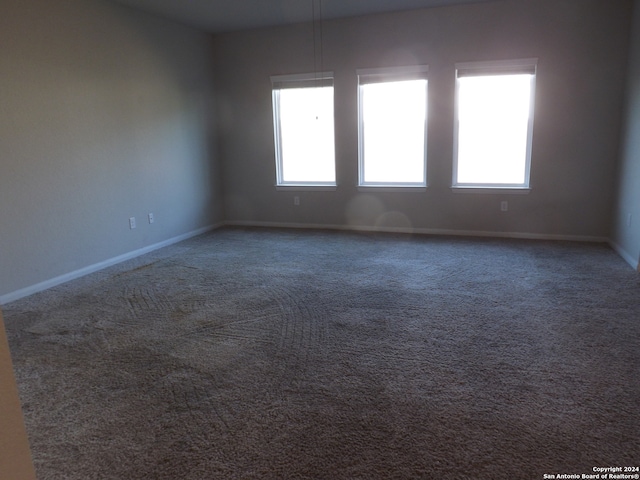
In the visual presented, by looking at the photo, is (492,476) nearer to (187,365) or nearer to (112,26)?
(187,365)

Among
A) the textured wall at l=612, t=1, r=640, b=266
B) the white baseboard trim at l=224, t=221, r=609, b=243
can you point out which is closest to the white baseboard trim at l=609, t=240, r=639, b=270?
the textured wall at l=612, t=1, r=640, b=266

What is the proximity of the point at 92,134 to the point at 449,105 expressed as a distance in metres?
4.05

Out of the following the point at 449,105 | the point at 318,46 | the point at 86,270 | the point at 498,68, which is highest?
the point at 318,46

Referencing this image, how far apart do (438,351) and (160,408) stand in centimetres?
158

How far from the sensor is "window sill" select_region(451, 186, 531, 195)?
17.1 ft

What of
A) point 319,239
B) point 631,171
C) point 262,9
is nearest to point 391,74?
point 262,9

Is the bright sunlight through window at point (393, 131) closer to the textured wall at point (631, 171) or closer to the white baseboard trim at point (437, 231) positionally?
the white baseboard trim at point (437, 231)

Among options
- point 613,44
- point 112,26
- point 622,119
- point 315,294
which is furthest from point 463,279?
point 112,26

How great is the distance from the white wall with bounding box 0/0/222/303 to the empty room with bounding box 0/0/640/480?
25 millimetres

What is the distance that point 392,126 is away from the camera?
223 inches

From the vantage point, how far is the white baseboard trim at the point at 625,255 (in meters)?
4.04

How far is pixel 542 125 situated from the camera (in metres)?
5.01

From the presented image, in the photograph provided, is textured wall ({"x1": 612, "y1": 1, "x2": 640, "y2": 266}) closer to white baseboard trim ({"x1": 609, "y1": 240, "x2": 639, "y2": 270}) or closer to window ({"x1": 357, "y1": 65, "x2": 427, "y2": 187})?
white baseboard trim ({"x1": 609, "y1": 240, "x2": 639, "y2": 270})

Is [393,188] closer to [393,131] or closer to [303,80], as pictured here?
[393,131]
